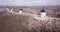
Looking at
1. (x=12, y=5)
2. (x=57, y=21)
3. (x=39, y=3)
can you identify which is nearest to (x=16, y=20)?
(x=12, y=5)

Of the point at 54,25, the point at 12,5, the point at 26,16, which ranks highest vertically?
the point at 12,5

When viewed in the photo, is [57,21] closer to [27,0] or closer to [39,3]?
[39,3]

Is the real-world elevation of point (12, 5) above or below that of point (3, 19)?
above

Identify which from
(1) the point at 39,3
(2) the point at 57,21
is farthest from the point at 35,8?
(2) the point at 57,21

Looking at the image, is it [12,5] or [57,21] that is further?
[12,5]

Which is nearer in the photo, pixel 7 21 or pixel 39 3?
pixel 7 21

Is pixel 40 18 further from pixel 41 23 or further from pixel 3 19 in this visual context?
pixel 3 19
